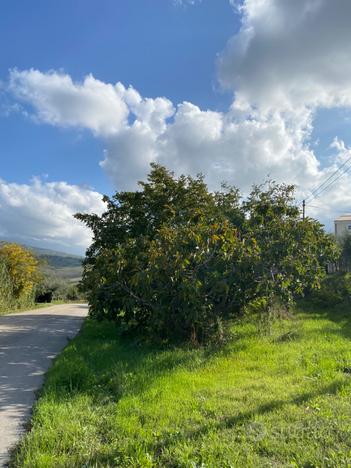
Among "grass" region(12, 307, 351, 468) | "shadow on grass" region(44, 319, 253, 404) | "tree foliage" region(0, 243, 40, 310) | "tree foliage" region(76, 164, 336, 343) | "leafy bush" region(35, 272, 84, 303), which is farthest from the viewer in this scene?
"leafy bush" region(35, 272, 84, 303)

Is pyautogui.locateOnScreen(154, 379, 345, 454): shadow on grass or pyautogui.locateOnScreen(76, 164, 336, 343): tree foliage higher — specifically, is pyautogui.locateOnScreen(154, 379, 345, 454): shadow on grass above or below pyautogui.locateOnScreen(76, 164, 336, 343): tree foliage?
below

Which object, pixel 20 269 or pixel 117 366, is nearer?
pixel 117 366

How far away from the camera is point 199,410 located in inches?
192

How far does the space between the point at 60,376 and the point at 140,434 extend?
2.98 metres

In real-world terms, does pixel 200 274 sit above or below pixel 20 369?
above

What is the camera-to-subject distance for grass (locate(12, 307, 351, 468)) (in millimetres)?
3703

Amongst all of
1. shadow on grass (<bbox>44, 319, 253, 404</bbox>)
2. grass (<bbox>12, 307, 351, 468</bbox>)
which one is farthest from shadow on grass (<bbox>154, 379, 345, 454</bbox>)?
shadow on grass (<bbox>44, 319, 253, 404</bbox>)

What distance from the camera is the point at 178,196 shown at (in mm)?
14656

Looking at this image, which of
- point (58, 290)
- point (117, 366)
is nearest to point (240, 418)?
point (117, 366)

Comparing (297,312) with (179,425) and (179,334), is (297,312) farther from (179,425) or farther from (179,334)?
(179,425)

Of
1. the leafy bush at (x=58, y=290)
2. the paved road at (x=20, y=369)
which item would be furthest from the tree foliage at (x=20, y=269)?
the paved road at (x=20, y=369)

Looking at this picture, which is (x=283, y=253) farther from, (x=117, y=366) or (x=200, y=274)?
(x=117, y=366)

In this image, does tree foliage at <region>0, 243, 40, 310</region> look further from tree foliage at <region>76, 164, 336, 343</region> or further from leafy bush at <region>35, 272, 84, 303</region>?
tree foliage at <region>76, 164, 336, 343</region>

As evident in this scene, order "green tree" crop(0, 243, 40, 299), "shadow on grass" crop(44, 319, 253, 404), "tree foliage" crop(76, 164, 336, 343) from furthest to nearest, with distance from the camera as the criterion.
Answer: "green tree" crop(0, 243, 40, 299) < "tree foliage" crop(76, 164, 336, 343) < "shadow on grass" crop(44, 319, 253, 404)
